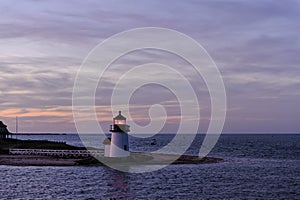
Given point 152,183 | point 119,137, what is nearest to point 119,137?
point 119,137

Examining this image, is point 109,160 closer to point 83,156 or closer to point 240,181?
point 83,156

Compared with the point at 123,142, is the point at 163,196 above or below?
below

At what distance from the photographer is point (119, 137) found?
54.5 m

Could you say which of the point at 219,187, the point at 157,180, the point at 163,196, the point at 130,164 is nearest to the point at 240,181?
the point at 219,187

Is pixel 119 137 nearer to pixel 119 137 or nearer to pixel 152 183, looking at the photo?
pixel 119 137

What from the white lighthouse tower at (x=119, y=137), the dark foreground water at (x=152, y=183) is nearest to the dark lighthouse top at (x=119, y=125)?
the white lighthouse tower at (x=119, y=137)

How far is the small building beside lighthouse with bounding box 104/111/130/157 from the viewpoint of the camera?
5447cm

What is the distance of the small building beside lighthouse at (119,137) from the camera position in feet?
179

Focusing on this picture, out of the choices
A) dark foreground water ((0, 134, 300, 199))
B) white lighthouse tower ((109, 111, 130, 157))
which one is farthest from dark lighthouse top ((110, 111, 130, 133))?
dark foreground water ((0, 134, 300, 199))

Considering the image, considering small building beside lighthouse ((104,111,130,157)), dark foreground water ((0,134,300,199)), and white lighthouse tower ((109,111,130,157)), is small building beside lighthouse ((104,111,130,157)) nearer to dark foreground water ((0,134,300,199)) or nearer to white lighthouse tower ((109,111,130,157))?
white lighthouse tower ((109,111,130,157))

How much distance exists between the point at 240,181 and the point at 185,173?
784 centimetres

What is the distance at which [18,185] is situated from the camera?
40594 mm

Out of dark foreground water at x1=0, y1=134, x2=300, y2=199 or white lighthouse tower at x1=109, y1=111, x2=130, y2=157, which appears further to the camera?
white lighthouse tower at x1=109, y1=111, x2=130, y2=157

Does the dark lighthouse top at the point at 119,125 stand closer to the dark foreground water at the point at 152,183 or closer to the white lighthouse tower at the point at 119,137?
the white lighthouse tower at the point at 119,137
